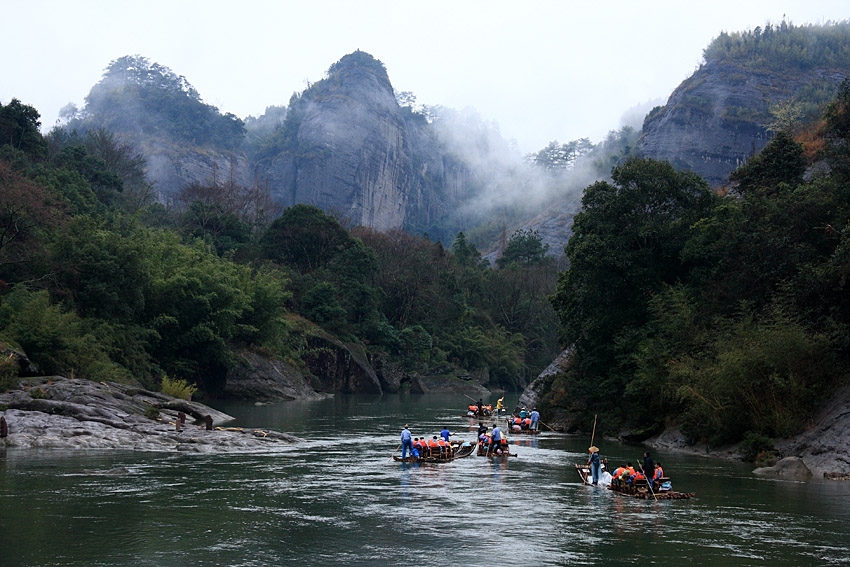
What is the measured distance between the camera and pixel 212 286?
6044cm

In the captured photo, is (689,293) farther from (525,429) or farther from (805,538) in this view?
(805,538)

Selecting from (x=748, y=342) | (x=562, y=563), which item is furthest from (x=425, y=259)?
(x=562, y=563)

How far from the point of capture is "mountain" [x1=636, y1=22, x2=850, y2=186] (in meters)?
132

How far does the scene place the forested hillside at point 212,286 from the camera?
4753 centimetres

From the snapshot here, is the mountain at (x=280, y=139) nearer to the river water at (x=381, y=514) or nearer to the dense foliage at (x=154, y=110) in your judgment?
the dense foliage at (x=154, y=110)

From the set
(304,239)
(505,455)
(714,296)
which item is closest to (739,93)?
(304,239)

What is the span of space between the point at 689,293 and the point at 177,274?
35.6 meters

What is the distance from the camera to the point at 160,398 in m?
42.2

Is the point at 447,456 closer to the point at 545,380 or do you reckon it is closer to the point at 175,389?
the point at 545,380

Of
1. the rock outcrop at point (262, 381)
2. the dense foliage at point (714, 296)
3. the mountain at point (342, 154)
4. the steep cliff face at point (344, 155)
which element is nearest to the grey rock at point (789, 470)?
the dense foliage at point (714, 296)

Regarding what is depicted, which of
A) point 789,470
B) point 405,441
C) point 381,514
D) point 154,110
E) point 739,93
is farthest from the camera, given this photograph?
point 154,110

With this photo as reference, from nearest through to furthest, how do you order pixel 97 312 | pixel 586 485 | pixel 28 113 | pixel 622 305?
1. pixel 586 485
2. pixel 622 305
3. pixel 97 312
4. pixel 28 113

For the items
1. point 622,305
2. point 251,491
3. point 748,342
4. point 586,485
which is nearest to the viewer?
point 251,491

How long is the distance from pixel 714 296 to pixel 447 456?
1529cm
